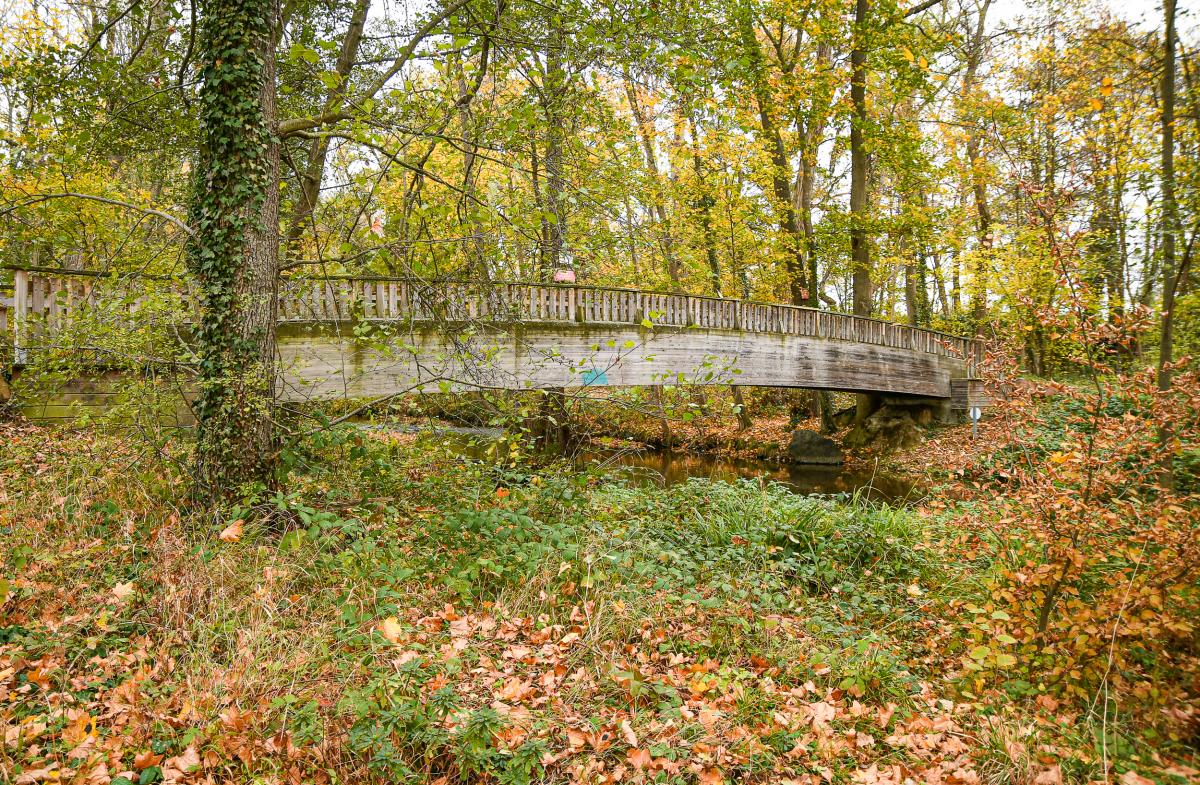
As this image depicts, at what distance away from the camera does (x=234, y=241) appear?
484cm

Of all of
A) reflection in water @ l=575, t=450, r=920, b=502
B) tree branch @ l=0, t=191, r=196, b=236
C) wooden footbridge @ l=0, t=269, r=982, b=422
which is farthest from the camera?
reflection in water @ l=575, t=450, r=920, b=502

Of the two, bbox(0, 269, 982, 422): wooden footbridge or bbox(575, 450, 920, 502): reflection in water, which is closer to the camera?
bbox(0, 269, 982, 422): wooden footbridge

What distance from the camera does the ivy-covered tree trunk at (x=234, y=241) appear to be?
15.5 feet

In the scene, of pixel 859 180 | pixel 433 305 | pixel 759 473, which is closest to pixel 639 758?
pixel 433 305

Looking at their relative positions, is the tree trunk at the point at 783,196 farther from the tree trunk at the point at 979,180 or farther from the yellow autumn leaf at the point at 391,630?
the yellow autumn leaf at the point at 391,630

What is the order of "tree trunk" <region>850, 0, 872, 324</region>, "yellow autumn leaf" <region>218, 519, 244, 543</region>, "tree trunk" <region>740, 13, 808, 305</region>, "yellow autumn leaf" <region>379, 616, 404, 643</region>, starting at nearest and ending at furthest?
"yellow autumn leaf" <region>379, 616, 404, 643</region> → "yellow autumn leaf" <region>218, 519, 244, 543</region> → "tree trunk" <region>850, 0, 872, 324</region> → "tree trunk" <region>740, 13, 808, 305</region>

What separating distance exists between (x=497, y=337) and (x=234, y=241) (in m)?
3.95

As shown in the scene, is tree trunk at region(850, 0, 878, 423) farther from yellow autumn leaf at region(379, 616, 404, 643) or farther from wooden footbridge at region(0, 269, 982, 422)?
yellow autumn leaf at region(379, 616, 404, 643)

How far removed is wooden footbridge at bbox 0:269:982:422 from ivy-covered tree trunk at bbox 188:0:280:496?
414mm

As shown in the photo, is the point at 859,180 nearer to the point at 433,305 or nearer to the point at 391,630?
the point at 433,305

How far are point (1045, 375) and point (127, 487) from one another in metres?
21.5

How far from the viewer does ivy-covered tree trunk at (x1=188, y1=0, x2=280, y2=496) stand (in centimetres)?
472

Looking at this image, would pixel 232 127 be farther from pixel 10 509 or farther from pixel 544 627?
pixel 544 627

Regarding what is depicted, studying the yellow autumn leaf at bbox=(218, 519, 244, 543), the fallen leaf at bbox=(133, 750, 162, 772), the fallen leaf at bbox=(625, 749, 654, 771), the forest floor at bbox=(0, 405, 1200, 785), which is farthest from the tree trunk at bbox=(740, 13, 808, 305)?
the fallen leaf at bbox=(133, 750, 162, 772)
